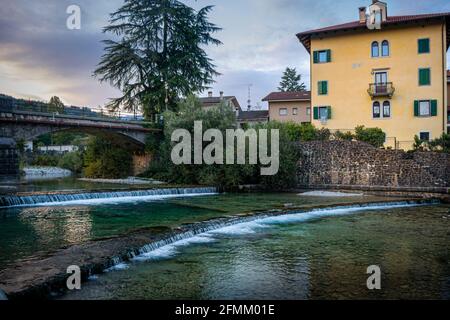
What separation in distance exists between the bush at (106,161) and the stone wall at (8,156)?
40.8 feet

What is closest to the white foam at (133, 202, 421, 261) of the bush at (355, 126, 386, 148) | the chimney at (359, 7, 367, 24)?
the bush at (355, 126, 386, 148)

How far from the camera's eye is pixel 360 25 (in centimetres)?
3531

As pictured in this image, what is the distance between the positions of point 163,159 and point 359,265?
2375 centimetres

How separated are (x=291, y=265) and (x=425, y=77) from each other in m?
30.1

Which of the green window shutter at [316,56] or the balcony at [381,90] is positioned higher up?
the green window shutter at [316,56]

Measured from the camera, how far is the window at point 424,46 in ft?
111

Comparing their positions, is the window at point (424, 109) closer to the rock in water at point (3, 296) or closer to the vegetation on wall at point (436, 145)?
the vegetation on wall at point (436, 145)

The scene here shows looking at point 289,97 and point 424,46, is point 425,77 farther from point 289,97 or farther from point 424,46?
point 289,97

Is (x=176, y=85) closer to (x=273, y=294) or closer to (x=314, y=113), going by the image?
(x=314, y=113)

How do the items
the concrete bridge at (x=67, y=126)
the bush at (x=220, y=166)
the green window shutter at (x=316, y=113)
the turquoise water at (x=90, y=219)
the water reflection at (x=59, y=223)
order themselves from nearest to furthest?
the turquoise water at (x=90, y=219) → the water reflection at (x=59, y=223) → the concrete bridge at (x=67, y=126) → the bush at (x=220, y=166) → the green window shutter at (x=316, y=113)

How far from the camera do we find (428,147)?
28.8 m

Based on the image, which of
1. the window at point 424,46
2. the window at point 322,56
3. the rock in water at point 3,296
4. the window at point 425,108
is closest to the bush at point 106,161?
the window at point 322,56

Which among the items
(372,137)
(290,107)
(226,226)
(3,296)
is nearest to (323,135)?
(372,137)

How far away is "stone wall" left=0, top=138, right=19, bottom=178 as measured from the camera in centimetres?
2478
